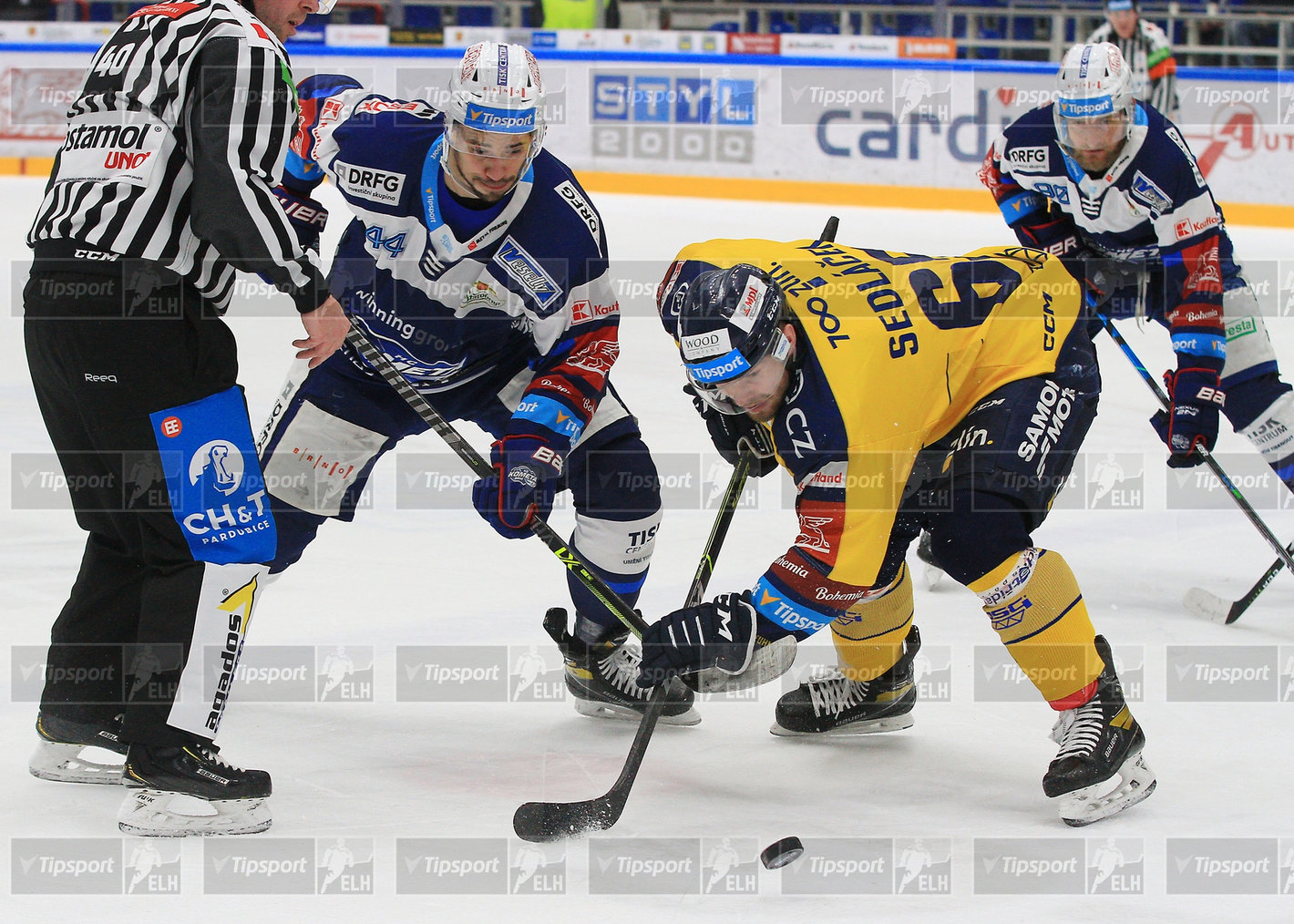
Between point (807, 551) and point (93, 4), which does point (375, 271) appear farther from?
point (93, 4)

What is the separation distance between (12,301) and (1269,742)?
626 cm

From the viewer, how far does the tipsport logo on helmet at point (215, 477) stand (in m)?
2.37

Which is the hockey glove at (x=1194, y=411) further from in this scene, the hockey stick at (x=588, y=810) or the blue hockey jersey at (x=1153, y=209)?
the hockey stick at (x=588, y=810)

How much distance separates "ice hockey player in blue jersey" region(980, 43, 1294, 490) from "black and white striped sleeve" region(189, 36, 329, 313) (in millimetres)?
2408

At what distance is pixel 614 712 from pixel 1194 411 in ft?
5.87

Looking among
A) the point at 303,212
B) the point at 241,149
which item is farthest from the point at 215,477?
the point at 303,212

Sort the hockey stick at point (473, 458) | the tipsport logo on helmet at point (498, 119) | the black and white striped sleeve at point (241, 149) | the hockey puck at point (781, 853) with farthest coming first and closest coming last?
the hockey stick at point (473, 458) < the tipsport logo on helmet at point (498, 119) < the hockey puck at point (781, 853) < the black and white striped sleeve at point (241, 149)

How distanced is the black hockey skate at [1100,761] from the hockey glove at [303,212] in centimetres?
191

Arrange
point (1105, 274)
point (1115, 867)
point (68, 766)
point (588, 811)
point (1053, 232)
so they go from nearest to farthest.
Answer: point (1115, 867) < point (588, 811) < point (68, 766) < point (1105, 274) < point (1053, 232)

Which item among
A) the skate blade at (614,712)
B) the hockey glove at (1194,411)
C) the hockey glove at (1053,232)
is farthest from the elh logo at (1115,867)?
the hockey glove at (1053,232)

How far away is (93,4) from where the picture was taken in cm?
1413

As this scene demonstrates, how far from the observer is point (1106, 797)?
2.61 m

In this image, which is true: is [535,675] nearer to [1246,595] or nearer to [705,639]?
[705,639]
